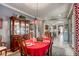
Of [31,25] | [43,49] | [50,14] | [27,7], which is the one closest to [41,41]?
[43,49]

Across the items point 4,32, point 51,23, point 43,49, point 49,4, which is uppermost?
point 49,4

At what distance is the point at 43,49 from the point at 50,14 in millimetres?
780

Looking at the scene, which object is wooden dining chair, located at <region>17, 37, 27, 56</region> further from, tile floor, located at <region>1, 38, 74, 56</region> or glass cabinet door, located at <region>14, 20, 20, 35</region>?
glass cabinet door, located at <region>14, 20, 20, 35</region>

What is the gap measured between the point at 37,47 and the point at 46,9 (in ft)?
2.81

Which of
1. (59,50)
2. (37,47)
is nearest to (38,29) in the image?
(37,47)

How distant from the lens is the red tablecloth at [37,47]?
273 cm

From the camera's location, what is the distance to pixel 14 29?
9.68 feet

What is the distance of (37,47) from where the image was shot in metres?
2.73

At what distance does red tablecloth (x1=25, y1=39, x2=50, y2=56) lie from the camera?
107 inches

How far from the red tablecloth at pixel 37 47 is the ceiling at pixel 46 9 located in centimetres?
57

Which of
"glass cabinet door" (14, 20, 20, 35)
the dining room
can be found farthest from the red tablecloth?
"glass cabinet door" (14, 20, 20, 35)

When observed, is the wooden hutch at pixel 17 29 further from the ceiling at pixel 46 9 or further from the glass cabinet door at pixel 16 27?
the ceiling at pixel 46 9

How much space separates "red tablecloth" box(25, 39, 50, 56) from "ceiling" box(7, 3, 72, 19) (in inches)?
22.4

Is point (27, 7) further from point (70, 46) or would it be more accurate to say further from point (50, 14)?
point (70, 46)
